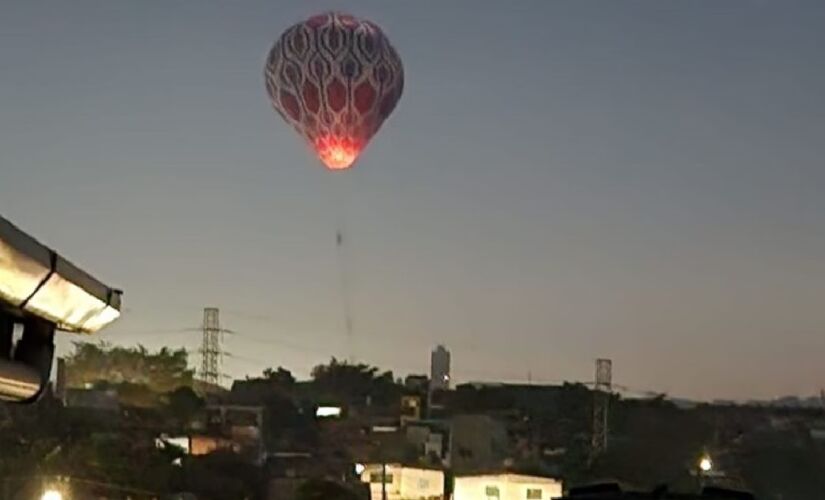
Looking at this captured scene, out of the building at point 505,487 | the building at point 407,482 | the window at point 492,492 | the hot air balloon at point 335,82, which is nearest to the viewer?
the hot air balloon at point 335,82

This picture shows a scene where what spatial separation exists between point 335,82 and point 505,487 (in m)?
15.1

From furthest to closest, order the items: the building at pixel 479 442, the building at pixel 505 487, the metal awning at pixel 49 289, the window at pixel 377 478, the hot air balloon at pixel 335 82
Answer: the building at pixel 479 442 < the window at pixel 377 478 < the building at pixel 505 487 < the hot air balloon at pixel 335 82 < the metal awning at pixel 49 289

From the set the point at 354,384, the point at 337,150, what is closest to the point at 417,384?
the point at 354,384

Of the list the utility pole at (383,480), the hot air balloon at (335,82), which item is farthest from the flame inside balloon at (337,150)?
the utility pole at (383,480)

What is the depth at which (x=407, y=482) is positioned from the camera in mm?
43656

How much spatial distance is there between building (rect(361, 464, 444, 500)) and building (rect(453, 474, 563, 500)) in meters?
1.33

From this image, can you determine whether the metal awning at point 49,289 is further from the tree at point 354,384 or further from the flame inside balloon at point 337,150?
the tree at point 354,384

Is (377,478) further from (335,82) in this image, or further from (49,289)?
(49,289)

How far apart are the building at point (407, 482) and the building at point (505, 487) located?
133 cm

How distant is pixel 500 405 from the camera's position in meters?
69.5

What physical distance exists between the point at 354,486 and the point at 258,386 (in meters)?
33.2

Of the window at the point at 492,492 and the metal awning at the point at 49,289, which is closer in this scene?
the metal awning at the point at 49,289

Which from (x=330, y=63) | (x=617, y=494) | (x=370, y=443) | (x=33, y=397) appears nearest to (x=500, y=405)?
(x=370, y=443)

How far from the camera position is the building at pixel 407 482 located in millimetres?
43094
